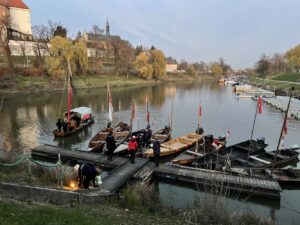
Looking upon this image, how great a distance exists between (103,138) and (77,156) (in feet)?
13.8

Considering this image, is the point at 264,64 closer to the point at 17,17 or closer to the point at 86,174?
the point at 17,17

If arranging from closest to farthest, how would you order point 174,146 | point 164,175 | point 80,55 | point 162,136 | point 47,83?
point 164,175, point 174,146, point 162,136, point 47,83, point 80,55

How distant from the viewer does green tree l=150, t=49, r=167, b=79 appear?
324ft

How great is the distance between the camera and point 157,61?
324 ft

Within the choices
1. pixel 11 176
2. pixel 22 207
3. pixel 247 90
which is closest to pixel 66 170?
pixel 11 176

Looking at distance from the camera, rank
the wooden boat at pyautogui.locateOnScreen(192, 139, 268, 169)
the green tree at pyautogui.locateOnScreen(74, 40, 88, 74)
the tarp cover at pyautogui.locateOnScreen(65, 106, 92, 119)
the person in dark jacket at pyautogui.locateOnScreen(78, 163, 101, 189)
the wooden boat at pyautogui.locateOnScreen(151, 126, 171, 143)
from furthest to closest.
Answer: the green tree at pyautogui.locateOnScreen(74, 40, 88, 74) < the tarp cover at pyautogui.locateOnScreen(65, 106, 92, 119) < the wooden boat at pyautogui.locateOnScreen(151, 126, 171, 143) < the wooden boat at pyautogui.locateOnScreen(192, 139, 268, 169) < the person in dark jacket at pyautogui.locateOnScreen(78, 163, 101, 189)

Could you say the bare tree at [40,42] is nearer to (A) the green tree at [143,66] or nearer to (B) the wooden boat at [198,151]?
(A) the green tree at [143,66]

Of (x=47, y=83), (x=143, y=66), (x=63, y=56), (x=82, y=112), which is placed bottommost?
(x=82, y=112)

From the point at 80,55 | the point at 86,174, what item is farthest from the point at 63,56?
the point at 86,174

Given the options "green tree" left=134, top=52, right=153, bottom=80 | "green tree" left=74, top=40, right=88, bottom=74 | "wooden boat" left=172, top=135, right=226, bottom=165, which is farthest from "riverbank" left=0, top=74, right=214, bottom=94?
"wooden boat" left=172, top=135, right=226, bottom=165

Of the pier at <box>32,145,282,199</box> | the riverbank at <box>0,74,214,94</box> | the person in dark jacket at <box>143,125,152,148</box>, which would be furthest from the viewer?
the riverbank at <box>0,74,214,94</box>

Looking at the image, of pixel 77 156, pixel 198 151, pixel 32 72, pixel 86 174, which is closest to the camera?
pixel 86 174

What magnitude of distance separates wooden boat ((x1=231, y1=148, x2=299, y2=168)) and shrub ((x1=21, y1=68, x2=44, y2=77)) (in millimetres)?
61200

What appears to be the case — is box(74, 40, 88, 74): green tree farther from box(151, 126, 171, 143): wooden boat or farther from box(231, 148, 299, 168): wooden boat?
box(231, 148, 299, 168): wooden boat
